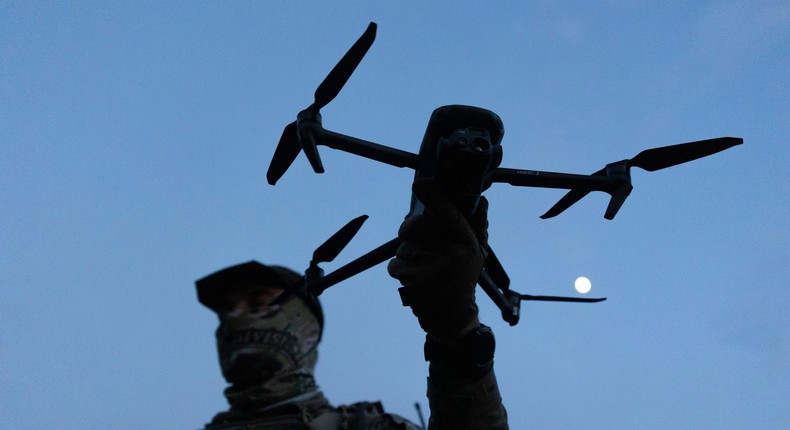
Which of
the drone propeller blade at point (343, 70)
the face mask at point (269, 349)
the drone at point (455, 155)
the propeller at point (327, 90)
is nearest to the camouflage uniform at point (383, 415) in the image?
the face mask at point (269, 349)

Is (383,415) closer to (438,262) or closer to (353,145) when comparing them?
(438,262)

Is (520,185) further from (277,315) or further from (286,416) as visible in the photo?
(277,315)

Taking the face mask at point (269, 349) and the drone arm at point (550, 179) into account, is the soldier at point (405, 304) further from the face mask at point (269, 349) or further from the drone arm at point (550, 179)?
the drone arm at point (550, 179)

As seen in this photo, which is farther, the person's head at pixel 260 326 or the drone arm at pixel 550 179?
the person's head at pixel 260 326

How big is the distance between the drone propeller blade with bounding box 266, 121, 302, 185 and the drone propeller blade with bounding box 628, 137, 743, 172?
198cm

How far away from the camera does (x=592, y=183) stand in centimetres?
376

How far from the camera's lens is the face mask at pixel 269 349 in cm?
712

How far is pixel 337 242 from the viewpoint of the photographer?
14.9ft

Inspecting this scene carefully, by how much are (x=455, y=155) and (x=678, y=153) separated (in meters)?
1.55

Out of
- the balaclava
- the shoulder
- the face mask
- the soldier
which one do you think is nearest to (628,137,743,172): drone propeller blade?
the soldier

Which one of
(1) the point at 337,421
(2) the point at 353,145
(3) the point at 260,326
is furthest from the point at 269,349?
(2) the point at 353,145

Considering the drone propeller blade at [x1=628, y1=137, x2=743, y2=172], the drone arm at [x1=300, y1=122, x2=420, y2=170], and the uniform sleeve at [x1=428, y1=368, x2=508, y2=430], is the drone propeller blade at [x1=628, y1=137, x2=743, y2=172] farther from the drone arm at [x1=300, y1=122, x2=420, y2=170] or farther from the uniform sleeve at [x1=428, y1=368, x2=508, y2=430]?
the uniform sleeve at [x1=428, y1=368, x2=508, y2=430]

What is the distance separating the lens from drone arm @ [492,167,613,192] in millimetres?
→ 3619

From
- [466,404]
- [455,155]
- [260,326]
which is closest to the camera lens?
[455,155]
